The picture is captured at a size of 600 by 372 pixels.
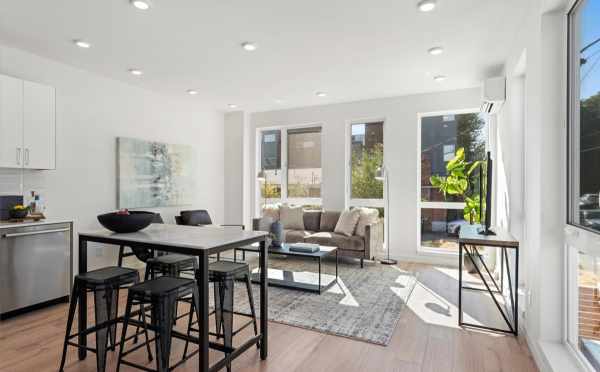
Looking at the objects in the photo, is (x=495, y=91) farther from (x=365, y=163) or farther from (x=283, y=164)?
(x=283, y=164)

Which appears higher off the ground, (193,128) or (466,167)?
(193,128)

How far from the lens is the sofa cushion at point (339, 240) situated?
5086mm

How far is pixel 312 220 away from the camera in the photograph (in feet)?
19.7

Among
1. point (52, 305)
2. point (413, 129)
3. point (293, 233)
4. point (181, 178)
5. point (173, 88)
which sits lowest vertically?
point (52, 305)

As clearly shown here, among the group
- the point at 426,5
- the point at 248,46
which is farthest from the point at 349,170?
the point at 426,5

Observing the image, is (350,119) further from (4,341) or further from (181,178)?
(4,341)

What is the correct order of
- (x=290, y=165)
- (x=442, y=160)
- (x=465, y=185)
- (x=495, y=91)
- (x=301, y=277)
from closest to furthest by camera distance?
(x=495, y=91)
(x=301, y=277)
(x=465, y=185)
(x=442, y=160)
(x=290, y=165)

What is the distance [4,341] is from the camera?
2717 millimetres

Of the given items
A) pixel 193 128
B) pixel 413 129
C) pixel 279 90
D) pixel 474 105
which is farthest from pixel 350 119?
pixel 193 128

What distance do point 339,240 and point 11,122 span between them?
423 centimetres

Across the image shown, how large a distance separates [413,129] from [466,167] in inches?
40.4

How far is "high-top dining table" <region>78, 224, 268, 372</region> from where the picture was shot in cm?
188

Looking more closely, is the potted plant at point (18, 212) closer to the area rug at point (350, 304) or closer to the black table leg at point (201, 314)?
the area rug at point (350, 304)

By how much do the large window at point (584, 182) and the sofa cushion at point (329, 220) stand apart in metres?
3.78
